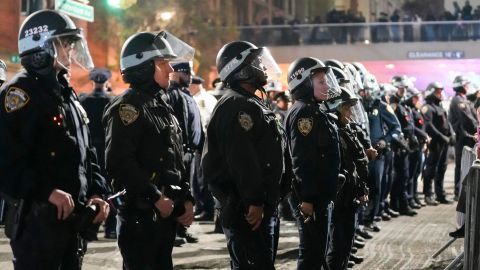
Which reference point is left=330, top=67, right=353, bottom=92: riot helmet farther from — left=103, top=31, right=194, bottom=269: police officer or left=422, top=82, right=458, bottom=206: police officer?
left=422, top=82, right=458, bottom=206: police officer

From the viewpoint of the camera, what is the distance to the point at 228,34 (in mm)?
34281

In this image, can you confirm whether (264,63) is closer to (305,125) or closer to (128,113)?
(305,125)

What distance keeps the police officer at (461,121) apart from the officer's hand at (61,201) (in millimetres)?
12223

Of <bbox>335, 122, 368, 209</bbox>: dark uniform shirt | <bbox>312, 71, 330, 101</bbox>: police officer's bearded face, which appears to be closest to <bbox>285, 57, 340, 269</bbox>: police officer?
<bbox>312, 71, 330, 101</bbox>: police officer's bearded face

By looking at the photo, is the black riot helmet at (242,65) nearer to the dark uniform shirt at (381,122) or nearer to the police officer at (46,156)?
the police officer at (46,156)

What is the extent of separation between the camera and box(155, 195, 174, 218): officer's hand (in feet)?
16.0

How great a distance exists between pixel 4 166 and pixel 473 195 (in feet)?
11.2

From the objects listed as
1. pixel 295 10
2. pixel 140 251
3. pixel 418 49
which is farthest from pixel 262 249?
pixel 295 10

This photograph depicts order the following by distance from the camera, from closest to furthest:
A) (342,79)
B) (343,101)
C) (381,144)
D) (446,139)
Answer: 1. (343,101)
2. (342,79)
3. (381,144)
4. (446,139)

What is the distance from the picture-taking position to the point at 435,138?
15539mm

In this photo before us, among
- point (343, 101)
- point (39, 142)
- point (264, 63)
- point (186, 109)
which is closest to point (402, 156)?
point (186, 109)

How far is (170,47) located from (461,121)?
36.7ft

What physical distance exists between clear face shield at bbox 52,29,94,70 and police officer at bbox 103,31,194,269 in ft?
1.32

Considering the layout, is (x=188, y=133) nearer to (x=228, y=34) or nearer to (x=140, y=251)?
(x=140, y=251)
